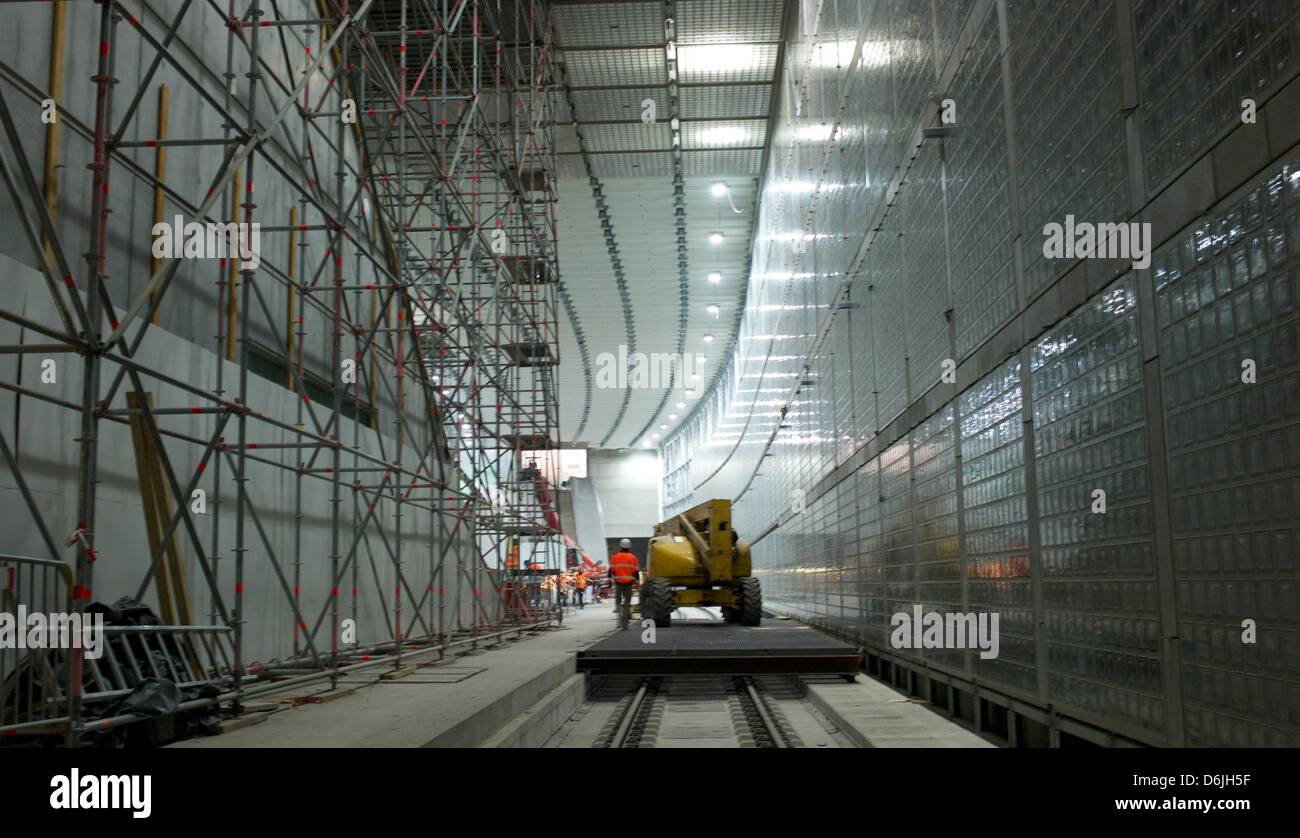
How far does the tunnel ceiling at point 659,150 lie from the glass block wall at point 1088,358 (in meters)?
10.7

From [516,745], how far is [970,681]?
3834mm

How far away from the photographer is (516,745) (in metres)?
9.37

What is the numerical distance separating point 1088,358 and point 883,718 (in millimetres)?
4731

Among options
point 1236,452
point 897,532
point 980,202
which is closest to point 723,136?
point 897,532

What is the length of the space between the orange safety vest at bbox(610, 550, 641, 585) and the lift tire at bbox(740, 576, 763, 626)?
3.00 meters

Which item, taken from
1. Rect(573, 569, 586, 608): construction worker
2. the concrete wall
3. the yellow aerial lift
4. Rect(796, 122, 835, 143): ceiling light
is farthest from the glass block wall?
Rect(573, 569, 586, 608): construction worker

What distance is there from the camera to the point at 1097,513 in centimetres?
583

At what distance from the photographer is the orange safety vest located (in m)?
23.2

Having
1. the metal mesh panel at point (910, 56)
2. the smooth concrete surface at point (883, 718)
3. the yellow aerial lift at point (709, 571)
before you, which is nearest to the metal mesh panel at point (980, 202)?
the metal mesh panel at point (910, 56)

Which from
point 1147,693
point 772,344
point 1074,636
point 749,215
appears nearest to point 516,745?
point 1074,636

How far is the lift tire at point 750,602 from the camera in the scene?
2094cm

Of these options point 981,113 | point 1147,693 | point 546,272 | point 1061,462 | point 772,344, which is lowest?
point 1147,693

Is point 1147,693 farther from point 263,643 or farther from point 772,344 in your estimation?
point 772,344

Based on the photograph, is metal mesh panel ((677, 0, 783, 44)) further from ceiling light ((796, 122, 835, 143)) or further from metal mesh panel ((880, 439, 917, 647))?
metal mesh panel ((880, 439, 917, 647))
